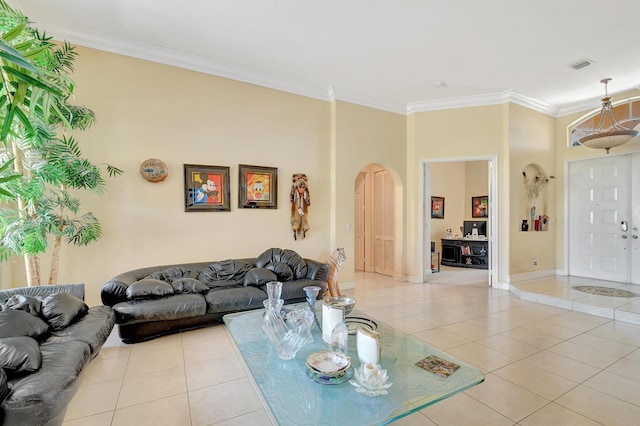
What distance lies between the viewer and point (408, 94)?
5.75 meters

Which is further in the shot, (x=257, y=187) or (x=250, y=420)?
(x=257, y=187)

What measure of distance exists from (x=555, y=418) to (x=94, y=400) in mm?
3327

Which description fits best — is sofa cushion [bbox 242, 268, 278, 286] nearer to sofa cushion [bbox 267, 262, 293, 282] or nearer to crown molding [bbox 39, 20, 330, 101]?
sofa cushion [bbox 267, 262, 293, 282]

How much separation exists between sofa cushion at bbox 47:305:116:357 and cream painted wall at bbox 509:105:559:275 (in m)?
6.36

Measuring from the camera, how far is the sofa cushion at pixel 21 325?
209 centimetres

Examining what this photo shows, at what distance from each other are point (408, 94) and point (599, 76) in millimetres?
3035

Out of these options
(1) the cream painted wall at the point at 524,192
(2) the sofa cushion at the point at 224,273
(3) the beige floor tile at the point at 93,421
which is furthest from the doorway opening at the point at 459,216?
(3) the beige floor tile at the point at 93,421

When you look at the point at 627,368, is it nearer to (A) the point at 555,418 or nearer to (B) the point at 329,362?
(A) the point at 555,418

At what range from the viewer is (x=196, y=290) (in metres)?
3.67

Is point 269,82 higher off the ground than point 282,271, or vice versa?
point 269,82

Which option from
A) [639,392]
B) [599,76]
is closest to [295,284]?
[639,392]

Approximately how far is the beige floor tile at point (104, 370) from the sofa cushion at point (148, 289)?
62cm

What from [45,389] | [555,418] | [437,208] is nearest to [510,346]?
[555,418]

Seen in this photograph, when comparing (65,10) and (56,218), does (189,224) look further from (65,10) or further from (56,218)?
(65,10)
